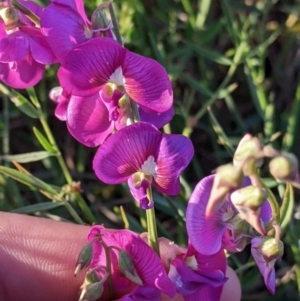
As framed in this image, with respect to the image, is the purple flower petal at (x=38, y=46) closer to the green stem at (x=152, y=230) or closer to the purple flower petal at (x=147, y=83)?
the purple flower petal at (x=147, y=83)

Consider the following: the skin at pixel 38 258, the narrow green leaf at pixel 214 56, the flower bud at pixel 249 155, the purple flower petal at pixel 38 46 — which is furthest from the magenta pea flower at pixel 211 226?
the narrow green leaf at pixel 214 56

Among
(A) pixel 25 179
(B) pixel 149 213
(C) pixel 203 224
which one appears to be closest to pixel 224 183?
(C) pixel 203 224

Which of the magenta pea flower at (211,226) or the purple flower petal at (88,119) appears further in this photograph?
the purple flower petal at (88,119)

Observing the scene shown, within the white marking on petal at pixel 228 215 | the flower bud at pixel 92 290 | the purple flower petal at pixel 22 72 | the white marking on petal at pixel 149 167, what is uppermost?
the purple flower petal at pixel 22 72

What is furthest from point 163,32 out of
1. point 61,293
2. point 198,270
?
point 198,270

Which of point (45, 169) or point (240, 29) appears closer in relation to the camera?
point (240, 29)

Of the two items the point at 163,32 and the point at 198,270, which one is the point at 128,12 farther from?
the point at 198,270
